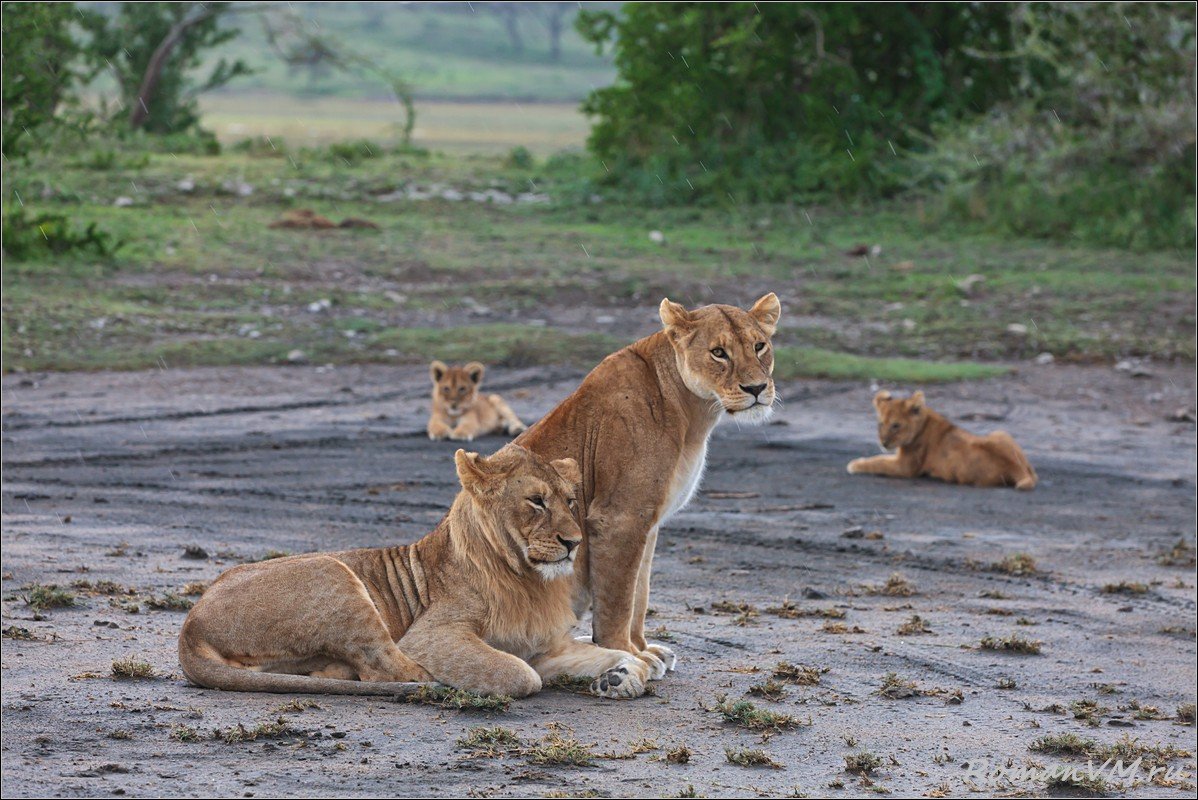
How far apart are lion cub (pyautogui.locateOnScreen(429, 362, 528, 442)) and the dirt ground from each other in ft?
0.40

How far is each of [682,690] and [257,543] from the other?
3122mm

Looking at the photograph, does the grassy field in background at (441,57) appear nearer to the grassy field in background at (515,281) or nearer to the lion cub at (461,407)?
the grassy field in background at (515,281)

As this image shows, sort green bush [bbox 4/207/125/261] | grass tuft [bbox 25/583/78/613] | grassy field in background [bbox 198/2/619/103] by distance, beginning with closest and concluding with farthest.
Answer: grass tuft [bbox 25/583/78/613] < green bush [bbox 4/207/125/261] < grassy field in background [bbox 198/2/619/103]

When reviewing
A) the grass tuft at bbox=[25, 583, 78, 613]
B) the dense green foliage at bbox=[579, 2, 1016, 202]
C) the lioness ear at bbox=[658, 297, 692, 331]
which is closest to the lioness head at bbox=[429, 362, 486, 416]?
the grass tuft at bbox=[25, 583, 78, 613]

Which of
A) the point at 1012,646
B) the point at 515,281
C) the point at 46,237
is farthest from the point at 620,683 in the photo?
the point at 46,237

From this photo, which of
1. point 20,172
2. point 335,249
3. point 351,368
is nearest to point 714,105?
point 335,249

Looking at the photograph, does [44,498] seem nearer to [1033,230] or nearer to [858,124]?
[1033,230]

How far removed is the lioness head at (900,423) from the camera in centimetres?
1066

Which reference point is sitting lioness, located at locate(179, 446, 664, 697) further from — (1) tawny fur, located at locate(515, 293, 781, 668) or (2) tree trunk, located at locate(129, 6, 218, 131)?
(2) tree trunk, located at locate(129, 6, 218, 131)

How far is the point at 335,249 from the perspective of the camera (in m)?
17.8

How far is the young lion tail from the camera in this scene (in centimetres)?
539

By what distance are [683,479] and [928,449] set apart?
16.7ft

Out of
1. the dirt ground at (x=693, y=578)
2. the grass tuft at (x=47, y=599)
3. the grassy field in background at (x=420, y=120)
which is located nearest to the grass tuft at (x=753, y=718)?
the dirt ground at (x=693, y=578)

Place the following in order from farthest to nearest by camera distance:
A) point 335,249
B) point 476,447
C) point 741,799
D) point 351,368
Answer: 1. point 335,249
2. point 351,368
3. point 476,447
4. point 741,799
